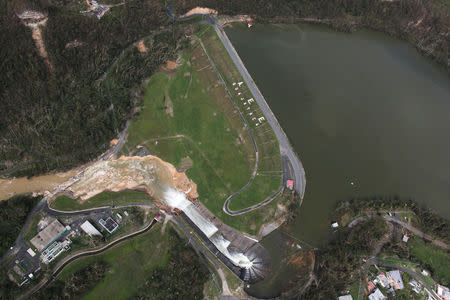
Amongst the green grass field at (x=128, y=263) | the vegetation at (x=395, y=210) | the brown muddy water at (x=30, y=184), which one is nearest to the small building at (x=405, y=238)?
the vegetation at (x=395, y=210)

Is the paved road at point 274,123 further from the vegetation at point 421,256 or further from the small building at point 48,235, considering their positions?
the small building at point 48,235

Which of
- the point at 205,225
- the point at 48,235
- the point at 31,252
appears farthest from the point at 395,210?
the point at 31,252

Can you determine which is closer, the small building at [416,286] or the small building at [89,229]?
the small building at [416,286]

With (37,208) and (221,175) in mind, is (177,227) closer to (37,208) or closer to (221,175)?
(221,175)

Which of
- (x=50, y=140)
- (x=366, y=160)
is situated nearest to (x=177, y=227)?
(x=50, y=140)

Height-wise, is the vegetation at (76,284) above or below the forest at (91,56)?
below

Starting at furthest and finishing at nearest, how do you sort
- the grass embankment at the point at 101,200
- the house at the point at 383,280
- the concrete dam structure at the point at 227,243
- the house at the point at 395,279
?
the grass embankment at the point at 101,200
the concrete dam structure at the point at 227,243
the house at the point at 395,279
the house at the point at 383,280

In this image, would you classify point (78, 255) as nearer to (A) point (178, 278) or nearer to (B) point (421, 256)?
(A) point (178, 278)
